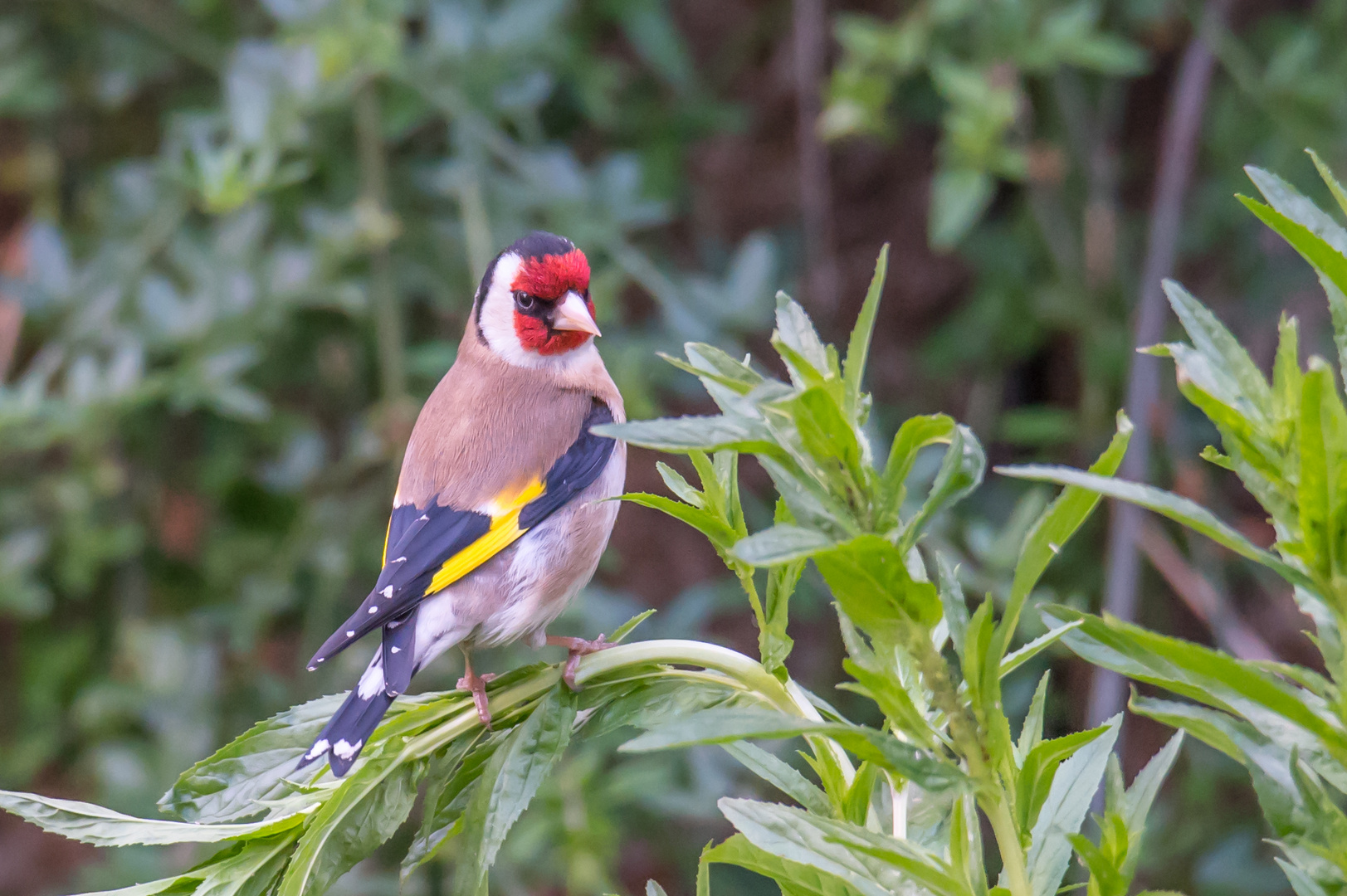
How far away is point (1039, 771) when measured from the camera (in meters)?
0.82

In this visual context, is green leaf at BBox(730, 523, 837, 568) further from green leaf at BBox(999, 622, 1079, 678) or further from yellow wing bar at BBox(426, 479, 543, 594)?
yellow wing bar at BBox(426, 479, 543, 594)

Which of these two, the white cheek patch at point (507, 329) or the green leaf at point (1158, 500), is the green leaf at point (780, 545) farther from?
the white cheek patch at point (507, 329)

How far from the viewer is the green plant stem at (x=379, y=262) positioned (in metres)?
2.48

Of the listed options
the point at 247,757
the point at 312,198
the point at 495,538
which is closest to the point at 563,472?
the point at 495,538

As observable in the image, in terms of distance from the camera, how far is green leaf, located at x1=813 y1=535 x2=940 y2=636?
29.1 inches

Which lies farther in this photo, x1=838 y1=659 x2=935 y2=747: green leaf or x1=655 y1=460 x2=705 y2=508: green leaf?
x1=655 y1=460 x2=705 y2=508: green leaf

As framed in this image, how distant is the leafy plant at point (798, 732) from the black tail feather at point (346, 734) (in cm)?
2

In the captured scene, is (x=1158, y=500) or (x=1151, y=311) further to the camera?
(x=1151, y=311)

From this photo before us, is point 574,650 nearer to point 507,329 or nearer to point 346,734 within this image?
point 346,734

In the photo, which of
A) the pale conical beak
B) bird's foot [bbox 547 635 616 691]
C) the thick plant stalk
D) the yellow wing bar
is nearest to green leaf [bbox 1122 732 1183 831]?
bird's foot [bbox 547 635 616 691]

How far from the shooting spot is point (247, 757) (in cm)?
106

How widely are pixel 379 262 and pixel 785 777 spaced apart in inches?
72.4

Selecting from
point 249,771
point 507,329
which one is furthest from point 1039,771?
point 507,329

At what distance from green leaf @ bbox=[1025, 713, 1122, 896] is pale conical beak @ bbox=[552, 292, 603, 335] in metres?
1.16
